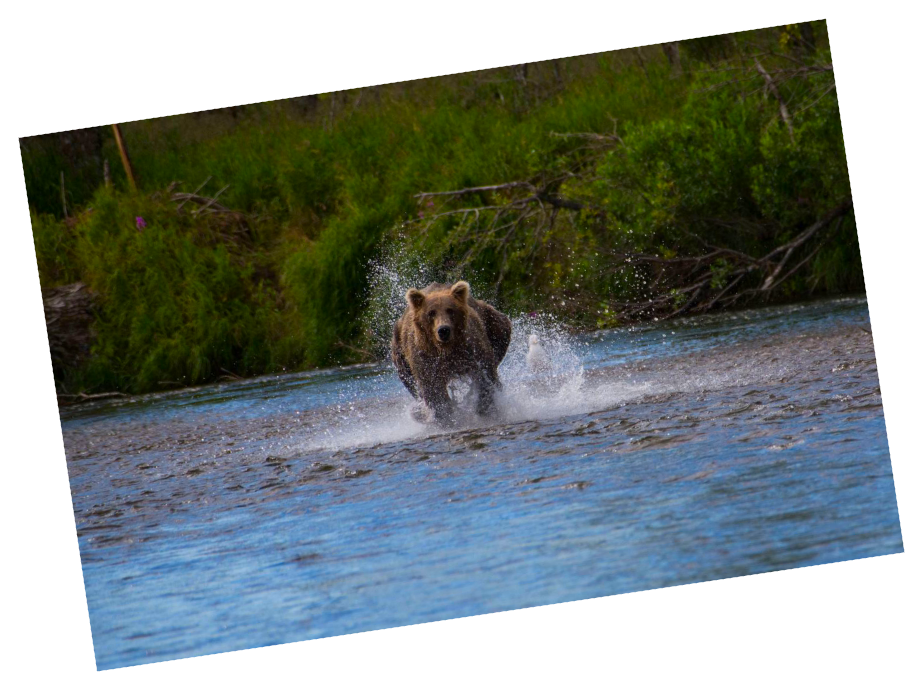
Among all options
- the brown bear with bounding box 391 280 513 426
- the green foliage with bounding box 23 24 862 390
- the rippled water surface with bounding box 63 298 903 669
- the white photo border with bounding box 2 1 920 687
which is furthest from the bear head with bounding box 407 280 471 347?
the green foliage with bounding box 23 24 862 390

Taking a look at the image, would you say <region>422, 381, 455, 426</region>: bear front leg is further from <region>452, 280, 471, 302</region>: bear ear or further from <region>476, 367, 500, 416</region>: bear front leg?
<region>452, 280, 471, 302</region>: bear ear

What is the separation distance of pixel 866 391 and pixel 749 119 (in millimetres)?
5831

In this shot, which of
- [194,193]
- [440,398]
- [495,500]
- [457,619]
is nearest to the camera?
[457,619]

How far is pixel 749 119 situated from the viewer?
43.5ft

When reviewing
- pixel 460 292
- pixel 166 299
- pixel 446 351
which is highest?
pixel 166 299

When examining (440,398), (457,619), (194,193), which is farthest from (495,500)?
(194,193)

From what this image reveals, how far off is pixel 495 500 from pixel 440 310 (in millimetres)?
2768

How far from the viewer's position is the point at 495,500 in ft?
23.1

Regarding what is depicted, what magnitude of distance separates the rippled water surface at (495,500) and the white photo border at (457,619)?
6 centimetres

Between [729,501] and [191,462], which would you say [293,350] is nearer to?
[191,462]

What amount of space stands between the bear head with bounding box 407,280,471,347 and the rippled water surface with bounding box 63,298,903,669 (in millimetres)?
758

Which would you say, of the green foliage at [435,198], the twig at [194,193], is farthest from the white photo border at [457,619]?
the twig at [194,193]

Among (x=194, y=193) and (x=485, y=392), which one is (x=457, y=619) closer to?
(x=485, y=392)

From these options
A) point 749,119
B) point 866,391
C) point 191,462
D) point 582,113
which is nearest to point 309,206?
point 582,113
